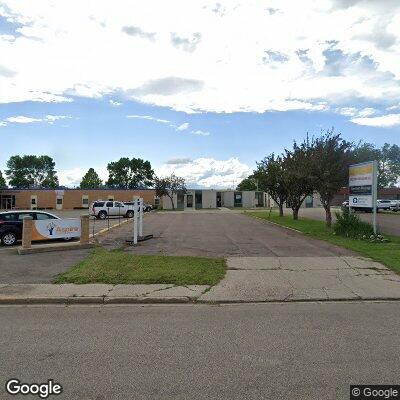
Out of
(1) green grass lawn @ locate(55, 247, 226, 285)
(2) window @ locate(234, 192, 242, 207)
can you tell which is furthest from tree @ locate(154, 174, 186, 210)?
(1) green grass lawn @ locate(55, 247, 226, 285)

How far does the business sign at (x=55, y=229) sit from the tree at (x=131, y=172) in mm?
113091

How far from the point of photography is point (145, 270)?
9.89m

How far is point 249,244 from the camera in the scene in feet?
51.4

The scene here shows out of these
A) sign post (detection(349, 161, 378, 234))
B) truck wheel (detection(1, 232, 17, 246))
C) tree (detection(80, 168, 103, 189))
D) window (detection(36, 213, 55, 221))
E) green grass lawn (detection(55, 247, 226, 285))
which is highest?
tree (detection(80, 168, 103, 189))

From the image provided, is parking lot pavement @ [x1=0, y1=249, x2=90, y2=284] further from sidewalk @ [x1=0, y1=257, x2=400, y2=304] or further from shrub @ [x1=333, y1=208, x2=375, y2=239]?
shrub @ [x1=333, y1=208, x2=375, y2=239]

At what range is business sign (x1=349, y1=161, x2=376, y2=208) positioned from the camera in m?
17.5

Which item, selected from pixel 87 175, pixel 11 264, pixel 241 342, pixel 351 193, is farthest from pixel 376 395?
pixel 87 175

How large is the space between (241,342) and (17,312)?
402 centimetres

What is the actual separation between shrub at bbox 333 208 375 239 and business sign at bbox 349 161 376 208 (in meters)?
0.76

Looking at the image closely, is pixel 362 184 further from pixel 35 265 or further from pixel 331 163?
pixel 35 265

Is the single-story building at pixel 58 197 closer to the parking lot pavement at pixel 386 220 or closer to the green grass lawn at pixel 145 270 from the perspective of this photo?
the parking lot pavement at pixel 386 220

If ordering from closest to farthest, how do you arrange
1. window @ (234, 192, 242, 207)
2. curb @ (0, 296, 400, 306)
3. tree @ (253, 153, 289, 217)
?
curb @ (0, 296, 400, 306) < tree @ (253, 153, 289, 217) < window @ (234, 192, 242, 207)

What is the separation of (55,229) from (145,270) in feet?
24.8

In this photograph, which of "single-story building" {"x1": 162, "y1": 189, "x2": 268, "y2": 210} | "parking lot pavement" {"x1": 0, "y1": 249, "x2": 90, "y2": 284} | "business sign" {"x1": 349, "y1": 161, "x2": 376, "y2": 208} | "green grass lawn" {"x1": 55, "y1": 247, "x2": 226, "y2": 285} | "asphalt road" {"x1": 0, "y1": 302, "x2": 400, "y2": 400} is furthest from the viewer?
"single-story building" {"x1": 162, "y1": 189, "x2": 268, "y2": 210}
